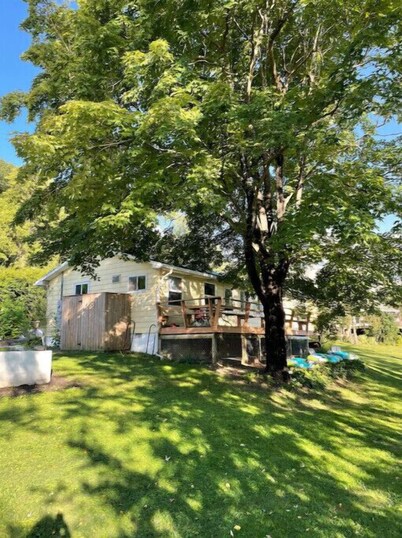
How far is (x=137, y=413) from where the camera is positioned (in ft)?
24.5

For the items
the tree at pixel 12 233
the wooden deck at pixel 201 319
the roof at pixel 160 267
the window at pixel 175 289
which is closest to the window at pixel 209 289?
the roof at pixel 160 267

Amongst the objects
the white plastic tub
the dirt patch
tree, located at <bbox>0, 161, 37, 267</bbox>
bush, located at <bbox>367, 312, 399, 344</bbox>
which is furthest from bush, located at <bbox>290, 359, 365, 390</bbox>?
tree, located at <bbox>0, 161, 37, 267</bbox>

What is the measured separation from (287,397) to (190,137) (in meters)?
6.70

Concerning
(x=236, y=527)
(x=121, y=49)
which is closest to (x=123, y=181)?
(x=121, y=49)

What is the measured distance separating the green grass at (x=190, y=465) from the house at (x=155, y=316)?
4145 millimetres

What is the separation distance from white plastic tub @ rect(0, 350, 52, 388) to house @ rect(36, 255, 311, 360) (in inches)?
222

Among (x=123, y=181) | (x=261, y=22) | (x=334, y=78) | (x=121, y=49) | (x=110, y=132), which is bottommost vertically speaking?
(x=123, y=181)

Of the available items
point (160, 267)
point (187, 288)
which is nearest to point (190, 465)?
point (160, 267)

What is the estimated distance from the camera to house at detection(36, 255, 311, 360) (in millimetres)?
13938

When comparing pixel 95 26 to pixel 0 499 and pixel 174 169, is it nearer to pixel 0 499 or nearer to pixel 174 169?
pixel 174 169

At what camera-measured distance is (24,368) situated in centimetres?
851

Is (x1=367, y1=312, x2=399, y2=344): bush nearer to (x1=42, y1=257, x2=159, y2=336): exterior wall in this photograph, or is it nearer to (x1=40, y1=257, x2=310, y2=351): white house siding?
(x1=40, y1=257, x2=310, y2=351): white house siding

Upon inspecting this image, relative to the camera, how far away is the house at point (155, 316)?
549 inches

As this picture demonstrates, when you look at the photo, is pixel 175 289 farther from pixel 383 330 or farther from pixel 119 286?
pixel 383 330
